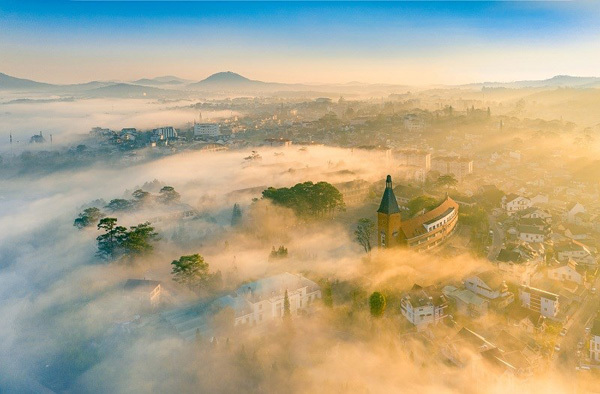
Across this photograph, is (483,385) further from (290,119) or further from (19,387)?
(290,119)

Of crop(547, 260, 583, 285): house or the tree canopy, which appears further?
crop(547, 260, 583, 285): house

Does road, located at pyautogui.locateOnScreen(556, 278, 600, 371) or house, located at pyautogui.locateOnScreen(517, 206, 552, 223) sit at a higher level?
house, located at pyautogui.locateOnScreen(517, 206, 552, 223)

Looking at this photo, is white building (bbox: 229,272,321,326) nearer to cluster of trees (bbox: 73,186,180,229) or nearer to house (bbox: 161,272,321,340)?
house (bbox: 161,272,321,340)

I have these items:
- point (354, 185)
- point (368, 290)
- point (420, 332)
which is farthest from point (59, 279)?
point (354, 185)

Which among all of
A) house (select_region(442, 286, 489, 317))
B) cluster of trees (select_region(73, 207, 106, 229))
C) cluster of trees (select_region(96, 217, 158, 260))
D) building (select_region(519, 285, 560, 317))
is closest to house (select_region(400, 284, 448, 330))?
house (select_region(442, 286, 489, 317))

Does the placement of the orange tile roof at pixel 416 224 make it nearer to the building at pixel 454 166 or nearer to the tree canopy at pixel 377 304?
the tree canopy at pixel 377 304
